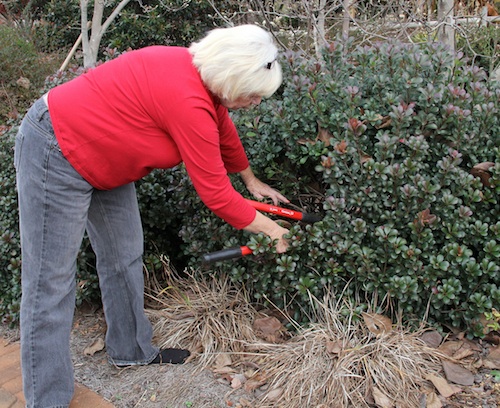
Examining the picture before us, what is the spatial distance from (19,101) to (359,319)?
5.66 meters

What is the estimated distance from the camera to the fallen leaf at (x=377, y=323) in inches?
107

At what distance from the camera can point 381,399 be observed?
2.46 m

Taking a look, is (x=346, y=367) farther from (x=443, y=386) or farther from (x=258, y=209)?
(x=258, y=209)

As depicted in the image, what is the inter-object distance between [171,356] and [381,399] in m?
1.16

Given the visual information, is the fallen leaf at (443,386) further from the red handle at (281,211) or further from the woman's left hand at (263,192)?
the woman's left hand at (263,192)

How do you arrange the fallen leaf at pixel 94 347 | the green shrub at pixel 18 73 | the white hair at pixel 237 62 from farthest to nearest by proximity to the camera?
1. the green shrub at pixel 18 73
2. the fallen leaf at pixel 94 347
3. the white hair at pixel 237 62

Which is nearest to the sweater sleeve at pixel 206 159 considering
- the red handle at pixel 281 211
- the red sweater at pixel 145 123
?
the red sweater at pixel 145 123

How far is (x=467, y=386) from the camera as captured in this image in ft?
8.43

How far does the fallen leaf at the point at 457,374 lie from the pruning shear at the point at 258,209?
956 mm

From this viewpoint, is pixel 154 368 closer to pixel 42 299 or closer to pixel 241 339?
pixel 241 339

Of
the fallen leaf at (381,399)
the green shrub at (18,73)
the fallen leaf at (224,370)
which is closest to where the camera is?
the fallen leaf at (381,399)

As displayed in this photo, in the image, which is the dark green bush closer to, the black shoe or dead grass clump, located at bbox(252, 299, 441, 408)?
dead grass clump, located at bbox(252, 299, 441, 408)

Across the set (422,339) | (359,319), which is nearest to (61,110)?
(359,319)

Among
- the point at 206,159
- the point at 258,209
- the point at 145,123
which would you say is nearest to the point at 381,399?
the point at 258,209
